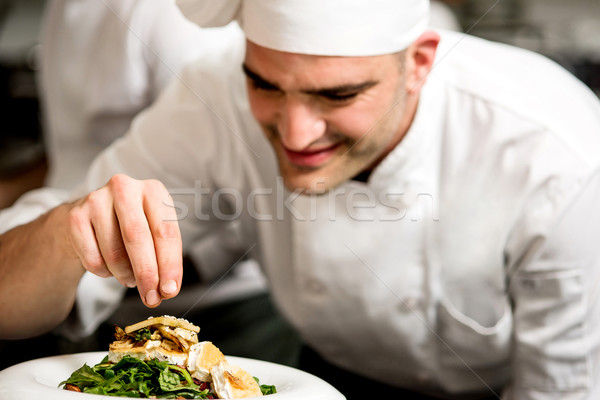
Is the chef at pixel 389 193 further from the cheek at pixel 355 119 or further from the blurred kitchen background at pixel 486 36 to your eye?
the blurred kitchen background at pixel 486 36

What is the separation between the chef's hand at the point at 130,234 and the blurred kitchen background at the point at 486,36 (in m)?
1.88

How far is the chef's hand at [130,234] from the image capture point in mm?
600

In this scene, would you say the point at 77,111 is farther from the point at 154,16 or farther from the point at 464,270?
the point at 464,270

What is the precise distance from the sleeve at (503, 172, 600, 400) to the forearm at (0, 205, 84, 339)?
0.64 meters

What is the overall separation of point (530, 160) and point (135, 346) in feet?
2.25

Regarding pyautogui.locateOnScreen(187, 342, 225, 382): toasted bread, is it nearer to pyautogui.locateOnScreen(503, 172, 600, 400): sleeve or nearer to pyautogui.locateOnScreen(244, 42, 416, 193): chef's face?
pyautogui.locateOnScreen(244, 42, 416, 193): chef's face

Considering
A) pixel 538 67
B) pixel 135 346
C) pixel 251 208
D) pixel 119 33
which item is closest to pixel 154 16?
pixel 119 33

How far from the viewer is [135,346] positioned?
57 cm

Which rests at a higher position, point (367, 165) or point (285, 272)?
point (367, 165)

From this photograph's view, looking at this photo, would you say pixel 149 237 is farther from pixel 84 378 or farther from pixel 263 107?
pixel 263 107

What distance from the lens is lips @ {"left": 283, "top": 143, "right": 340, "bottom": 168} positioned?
92cm

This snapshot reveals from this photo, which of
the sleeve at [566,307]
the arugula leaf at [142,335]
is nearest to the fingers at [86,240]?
the arugula leaf at [142,335]

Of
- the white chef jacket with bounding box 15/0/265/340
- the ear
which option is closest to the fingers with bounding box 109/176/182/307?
the ear

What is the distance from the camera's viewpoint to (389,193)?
3.49 feet
